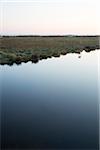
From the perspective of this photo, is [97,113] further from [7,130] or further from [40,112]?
[7,130]

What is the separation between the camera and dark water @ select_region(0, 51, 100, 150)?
21.8 ft

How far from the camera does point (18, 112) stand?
856 cm

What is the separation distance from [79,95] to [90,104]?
43.4 inches

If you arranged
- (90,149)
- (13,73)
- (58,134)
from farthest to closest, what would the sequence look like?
1. (13,73)
2. (58,134)
3. (90,149)

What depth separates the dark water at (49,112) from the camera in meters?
6.65

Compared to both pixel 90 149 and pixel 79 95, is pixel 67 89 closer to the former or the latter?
pixel 79 95

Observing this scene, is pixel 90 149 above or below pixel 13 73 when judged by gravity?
below

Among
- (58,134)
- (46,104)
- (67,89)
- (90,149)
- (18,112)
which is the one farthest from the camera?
(67,89)

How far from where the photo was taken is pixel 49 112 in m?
8.67

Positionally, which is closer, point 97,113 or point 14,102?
point 97,113

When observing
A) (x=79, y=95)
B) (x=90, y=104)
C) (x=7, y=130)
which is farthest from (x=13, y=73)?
(x=7, y=130)

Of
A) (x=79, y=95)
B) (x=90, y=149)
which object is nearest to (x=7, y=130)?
(x=90, y=149)

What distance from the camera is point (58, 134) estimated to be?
23.0 ft

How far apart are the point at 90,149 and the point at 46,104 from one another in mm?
3294
